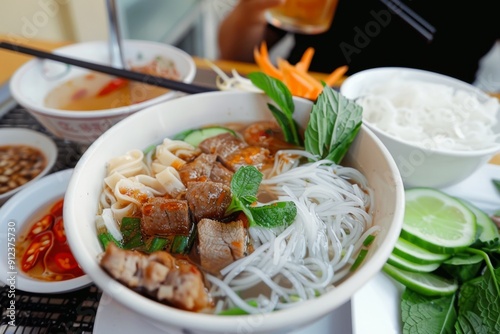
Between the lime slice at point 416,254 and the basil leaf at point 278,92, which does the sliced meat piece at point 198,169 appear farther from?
the lime slice at point 416,254

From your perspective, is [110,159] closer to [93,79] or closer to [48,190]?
[48,190]

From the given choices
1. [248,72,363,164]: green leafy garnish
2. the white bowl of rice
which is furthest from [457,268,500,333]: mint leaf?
[248,72,363,164]: green leafy garnish

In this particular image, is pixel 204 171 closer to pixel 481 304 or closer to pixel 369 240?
pixel 369 240

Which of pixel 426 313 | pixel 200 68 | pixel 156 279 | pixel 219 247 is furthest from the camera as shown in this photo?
pixel 200 68

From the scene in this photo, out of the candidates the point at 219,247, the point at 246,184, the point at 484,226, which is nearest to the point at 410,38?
the point at 484,226

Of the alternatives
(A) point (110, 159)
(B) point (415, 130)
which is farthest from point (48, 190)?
(B) point (415, 130)

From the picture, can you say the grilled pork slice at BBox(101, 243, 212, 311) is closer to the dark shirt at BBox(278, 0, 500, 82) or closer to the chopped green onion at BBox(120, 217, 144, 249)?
the chopped green onion at BBox(120, 217, 144, 249)
